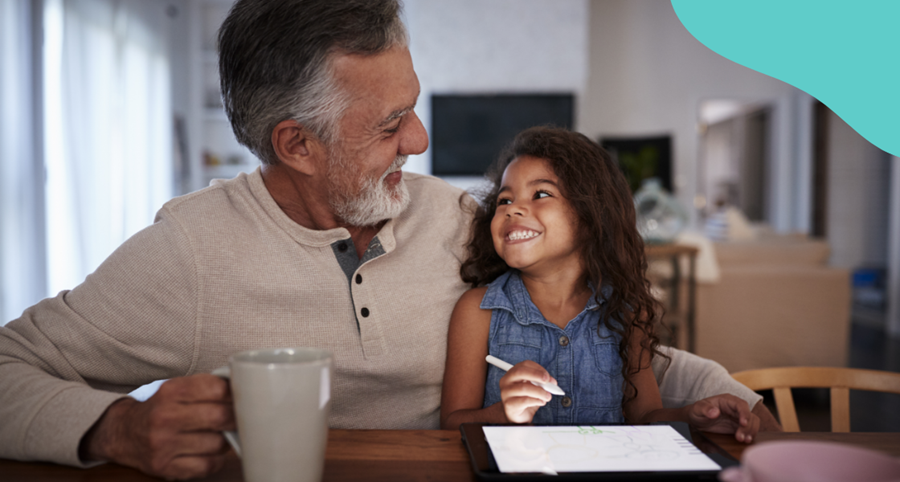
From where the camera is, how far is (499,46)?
5.67m

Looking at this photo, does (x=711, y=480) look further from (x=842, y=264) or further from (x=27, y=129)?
(x=842, y=264)

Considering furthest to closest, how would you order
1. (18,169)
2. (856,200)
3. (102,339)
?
(856,200) < (18,169) < (102,339)

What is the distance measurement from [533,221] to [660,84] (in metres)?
6.81

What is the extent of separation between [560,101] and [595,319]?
494 centimetres

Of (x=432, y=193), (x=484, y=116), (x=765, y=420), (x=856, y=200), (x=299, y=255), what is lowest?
(x=765, y=420)

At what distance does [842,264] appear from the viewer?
6.39 meters

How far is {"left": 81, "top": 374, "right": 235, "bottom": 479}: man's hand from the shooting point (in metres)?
0.60

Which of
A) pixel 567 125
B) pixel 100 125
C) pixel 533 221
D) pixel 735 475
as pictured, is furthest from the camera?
pixel 567 125

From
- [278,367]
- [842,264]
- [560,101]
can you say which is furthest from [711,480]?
[842,264]

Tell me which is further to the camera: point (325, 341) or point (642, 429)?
point (325, 341)

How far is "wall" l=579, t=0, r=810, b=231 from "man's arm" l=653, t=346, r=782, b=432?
6.37 m

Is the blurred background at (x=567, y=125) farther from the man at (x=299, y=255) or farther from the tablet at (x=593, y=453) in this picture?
the tablet at (x=593, y=453)

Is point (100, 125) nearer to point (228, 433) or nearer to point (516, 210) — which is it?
point (516, 210)

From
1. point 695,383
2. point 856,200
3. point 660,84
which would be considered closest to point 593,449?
point 695,383
